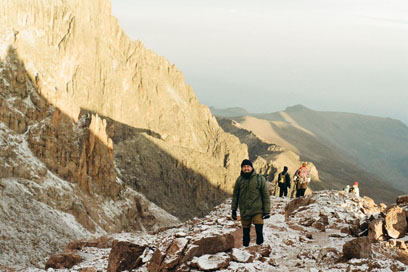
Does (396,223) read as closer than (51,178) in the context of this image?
Yes

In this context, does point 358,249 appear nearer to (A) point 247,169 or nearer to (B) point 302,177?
(A) point 247,169

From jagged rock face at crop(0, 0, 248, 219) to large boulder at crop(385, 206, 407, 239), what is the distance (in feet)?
142

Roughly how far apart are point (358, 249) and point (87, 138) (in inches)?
1928

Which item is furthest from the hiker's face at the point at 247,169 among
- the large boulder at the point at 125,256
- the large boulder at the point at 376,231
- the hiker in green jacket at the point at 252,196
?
the large boulder at the point at 125,256

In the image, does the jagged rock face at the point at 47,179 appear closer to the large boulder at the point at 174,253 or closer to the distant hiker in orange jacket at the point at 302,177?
the distant hiker in orange jacket at the point at 302,177

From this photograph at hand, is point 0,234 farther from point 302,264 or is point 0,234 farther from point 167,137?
point 167,137

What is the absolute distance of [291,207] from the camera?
17562 millimetres

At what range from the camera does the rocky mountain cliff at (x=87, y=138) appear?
38.2m

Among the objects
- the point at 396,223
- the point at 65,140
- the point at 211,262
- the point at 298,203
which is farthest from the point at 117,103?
the point at 396,223

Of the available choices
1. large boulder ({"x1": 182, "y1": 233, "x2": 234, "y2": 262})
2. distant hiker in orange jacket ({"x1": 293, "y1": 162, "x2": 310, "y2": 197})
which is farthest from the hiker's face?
distant hiker in orange jacket ({"x1": 293, "y1": 162, "x2": 310, "y2": 197})

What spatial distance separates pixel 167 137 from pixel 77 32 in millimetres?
48975

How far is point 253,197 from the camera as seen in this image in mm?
10234

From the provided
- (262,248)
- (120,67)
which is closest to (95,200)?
(262,248)

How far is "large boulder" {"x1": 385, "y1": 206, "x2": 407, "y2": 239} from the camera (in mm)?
10150
